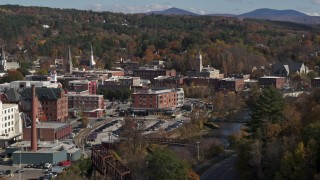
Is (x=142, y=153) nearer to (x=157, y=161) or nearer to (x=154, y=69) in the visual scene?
(x=157, y=161)

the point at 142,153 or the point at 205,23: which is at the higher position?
the point at 205,23

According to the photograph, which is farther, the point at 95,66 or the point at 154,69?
the point at 95,66

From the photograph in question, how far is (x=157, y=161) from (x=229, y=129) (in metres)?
8.54

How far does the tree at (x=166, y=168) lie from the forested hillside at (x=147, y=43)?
69.4 ft

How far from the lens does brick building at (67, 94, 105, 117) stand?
66.9 feet

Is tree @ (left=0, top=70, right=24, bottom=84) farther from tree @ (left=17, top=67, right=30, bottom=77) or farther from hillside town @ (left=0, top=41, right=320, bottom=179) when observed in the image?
tree @ (left=17, top=67, right=30, bottom=77)

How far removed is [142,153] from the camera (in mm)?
13273

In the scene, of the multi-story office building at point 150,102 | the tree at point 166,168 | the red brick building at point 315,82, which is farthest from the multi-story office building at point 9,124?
the red brick building at point 315,82

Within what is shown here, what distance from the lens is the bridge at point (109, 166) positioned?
36.2 feet

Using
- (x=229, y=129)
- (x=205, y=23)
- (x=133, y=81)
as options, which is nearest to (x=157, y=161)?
(x=229, y=129)

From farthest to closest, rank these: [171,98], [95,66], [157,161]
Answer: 1. [95,66]
2. [171,98]
3. [157,161]

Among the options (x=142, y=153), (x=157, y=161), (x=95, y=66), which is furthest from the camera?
(x=95, y=66)

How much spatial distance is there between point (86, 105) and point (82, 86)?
7.84 feet

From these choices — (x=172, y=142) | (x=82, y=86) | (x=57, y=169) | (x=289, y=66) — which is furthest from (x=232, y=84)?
(x=57, y=169)
